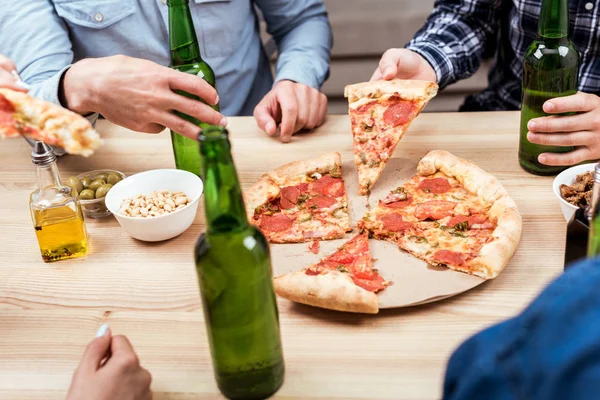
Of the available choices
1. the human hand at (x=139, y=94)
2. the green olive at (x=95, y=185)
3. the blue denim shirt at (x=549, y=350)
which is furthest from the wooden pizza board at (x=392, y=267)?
the blue denim shirt at (x=549, y=350)

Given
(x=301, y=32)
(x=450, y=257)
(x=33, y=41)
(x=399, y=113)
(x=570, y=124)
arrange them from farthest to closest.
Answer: (x=301, y=32)
(x=33, y=41)
(x=399, y=113)
(x=570, y=124)
(x=450, y=257)

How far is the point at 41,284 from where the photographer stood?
1.39 metres

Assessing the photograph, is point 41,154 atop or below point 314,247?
atop

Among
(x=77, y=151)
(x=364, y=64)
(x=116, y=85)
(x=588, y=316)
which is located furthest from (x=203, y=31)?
(x=588, y=316)

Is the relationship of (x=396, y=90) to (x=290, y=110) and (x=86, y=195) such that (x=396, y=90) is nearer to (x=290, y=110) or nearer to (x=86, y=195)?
(x=290, y=110)

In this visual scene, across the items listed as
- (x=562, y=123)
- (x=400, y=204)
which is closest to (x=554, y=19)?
(x=562, y=123)

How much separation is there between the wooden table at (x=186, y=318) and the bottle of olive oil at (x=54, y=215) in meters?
0.04

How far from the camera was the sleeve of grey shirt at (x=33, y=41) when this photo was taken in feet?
6.73

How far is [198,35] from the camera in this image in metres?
2.38

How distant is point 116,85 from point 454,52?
1.20 m

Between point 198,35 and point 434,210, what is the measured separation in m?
1.24

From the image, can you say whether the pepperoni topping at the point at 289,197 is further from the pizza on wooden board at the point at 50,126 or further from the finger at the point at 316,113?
the pizza on wooden board at the point at 50,126

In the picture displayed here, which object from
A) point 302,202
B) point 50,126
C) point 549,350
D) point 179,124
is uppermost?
point 549,350

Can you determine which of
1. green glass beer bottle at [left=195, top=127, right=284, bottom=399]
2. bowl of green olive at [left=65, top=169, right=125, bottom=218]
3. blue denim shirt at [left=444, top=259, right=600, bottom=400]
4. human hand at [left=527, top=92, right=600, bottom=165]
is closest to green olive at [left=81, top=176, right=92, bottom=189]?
bowl of green olive at [left=65, top=169, right=125, bottom=218]
